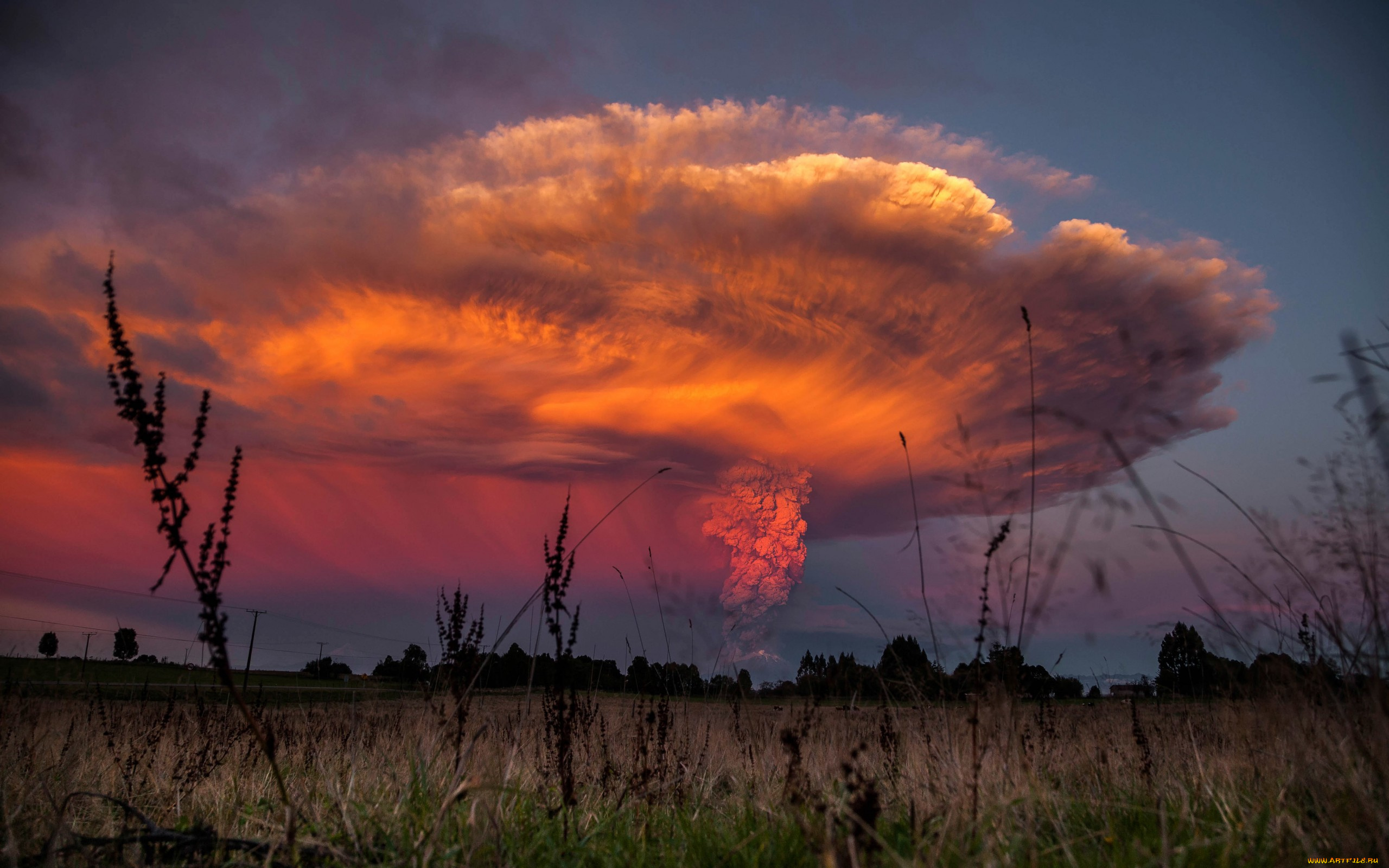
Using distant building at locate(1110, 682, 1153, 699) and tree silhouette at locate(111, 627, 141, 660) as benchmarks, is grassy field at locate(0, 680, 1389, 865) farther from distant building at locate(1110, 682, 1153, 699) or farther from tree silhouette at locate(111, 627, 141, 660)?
tree silhouette at locate(111, 627, 141, 660)

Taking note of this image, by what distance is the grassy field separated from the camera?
2.66 meters

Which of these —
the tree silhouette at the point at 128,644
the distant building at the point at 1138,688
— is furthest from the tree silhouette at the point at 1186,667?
the tree silhouette at the point at 128,644

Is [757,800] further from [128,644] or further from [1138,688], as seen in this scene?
[128,644]

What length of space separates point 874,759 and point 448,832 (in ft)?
14.9

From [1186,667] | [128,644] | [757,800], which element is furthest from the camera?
[128,644]

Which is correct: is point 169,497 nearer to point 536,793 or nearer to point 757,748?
point 536,793

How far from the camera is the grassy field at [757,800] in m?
2.66

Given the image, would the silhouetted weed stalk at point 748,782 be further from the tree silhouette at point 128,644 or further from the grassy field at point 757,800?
the tree silhouette at point 128,644

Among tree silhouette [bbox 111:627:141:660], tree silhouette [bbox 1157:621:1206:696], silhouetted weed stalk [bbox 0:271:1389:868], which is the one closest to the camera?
silhouetted weed stalk [bbox 0:271:1389:868]

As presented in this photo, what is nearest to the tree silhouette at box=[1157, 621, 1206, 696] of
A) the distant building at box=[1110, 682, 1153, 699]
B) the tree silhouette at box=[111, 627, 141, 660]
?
the distant building at box=[1110, 682, 1153, 699]

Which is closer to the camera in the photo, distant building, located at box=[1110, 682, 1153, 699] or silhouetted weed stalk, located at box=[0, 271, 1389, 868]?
silhouetted weed stalk, located at box=[0, 271, 1389, 868]

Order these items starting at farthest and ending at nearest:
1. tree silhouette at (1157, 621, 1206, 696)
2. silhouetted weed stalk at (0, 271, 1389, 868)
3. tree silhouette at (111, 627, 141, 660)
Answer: tree silhouette at (111, 627, 141, 660) → tree silhouette at (1157, 621, 1206, 696) → silhouetted weed stalk at (0, 271, 1389, 868)

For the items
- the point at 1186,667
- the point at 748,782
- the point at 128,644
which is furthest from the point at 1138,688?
the point at 128,644

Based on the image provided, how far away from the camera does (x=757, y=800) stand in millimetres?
4180
